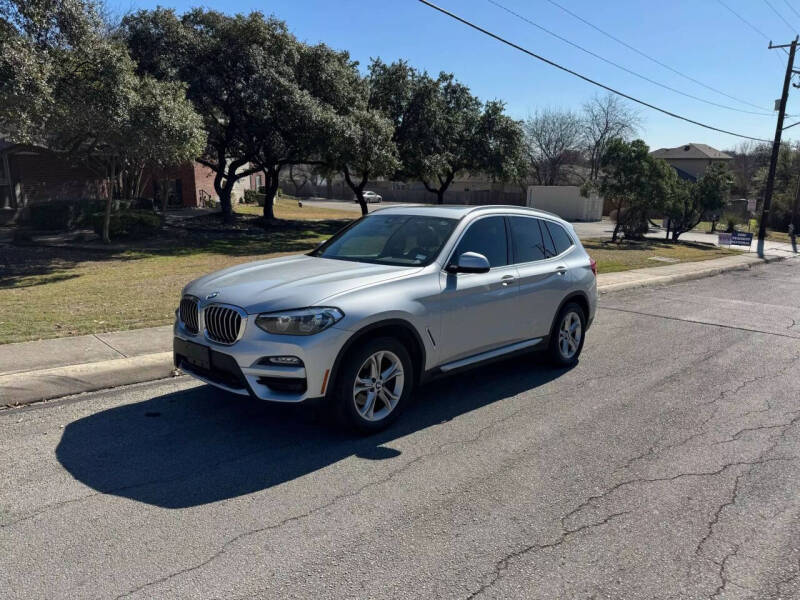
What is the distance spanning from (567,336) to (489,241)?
1718 millimetres

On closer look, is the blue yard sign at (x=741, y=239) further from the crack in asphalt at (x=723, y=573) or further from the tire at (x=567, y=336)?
the crack in asphalt at (x=723, y=573)

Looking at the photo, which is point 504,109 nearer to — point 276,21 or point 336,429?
point 276,21

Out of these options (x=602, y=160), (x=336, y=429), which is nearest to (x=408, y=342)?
(x=336, y=429)

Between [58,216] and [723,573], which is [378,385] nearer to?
[723,573]

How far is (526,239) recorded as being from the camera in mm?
6066

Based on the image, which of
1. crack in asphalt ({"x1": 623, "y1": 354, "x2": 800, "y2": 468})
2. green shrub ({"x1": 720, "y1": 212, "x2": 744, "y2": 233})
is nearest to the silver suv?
crack in asphalt ({"x1": 623, "y1": 354, "x2": 800, "y2": 468})

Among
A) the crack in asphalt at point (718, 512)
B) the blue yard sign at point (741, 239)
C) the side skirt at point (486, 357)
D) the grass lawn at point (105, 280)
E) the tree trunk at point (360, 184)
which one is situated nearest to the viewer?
the crack in asphalt at point (718, 512)

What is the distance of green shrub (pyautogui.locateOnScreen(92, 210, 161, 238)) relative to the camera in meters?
17.2

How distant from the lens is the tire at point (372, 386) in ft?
13.9

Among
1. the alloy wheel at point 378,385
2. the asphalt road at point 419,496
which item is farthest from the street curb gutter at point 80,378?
the alloy wheel at point 378,385

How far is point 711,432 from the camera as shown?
4930 millimetres

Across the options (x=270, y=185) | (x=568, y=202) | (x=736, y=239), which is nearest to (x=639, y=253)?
(x=736, y=239)

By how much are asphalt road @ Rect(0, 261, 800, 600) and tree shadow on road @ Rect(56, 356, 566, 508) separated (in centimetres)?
2

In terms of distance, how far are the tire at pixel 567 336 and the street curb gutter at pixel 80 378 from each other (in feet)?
13.1
